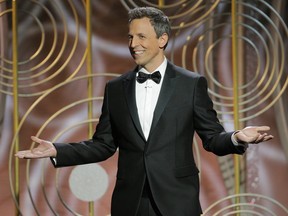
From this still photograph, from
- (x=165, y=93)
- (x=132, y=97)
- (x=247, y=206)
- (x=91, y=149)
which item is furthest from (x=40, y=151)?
(x=247, y=206)

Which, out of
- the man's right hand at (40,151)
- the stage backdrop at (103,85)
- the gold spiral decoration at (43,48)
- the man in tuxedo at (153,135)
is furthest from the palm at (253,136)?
the gold spiral decoration at (43,48)

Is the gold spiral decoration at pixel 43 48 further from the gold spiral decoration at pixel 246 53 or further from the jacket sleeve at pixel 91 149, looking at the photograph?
the jacket sleeve at pixel 91 149

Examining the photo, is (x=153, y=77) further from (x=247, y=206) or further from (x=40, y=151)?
(x=247, y=206)

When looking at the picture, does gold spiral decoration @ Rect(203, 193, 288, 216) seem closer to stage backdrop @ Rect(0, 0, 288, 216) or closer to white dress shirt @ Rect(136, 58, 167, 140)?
stage backdrop @ Rect(0, 0, 288, 216)

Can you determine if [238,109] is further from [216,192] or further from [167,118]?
[167,118]

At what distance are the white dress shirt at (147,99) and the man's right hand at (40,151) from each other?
313 millimetres

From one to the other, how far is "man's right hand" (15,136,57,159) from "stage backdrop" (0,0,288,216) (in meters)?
1.07

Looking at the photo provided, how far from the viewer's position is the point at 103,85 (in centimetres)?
329

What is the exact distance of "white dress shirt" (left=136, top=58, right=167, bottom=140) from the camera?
2049 mm

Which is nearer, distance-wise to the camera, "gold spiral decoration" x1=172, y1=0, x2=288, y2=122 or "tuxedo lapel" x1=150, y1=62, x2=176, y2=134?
"tuxedo lapel" x1=150, y1=62, x2=176, y2=134

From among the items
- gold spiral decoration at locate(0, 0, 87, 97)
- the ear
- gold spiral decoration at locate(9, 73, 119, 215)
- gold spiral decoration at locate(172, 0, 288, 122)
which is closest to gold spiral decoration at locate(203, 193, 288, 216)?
gold spiral decoration at locate(172, 0, 288, 122)

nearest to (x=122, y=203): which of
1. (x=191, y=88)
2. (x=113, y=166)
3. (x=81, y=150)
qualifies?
(x=81, y=150)

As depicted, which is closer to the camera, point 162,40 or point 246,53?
point 162,40

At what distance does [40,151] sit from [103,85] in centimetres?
128
